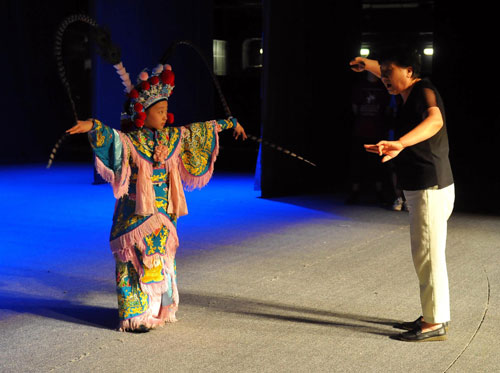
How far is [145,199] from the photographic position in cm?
371

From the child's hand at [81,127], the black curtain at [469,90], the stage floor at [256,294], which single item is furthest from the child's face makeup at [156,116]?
the black curtain at [469,90]

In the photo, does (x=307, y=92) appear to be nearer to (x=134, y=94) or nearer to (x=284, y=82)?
(x=284, y=82)

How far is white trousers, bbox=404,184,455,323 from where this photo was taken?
11.7 ft

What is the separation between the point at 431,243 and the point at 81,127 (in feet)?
6.05

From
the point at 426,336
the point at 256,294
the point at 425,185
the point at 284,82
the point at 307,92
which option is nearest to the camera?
the point at 425,185

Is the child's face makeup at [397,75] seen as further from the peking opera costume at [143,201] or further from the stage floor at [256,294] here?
the stage floor at [256,294]

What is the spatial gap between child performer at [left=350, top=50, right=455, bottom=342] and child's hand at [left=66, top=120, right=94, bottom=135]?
149cm

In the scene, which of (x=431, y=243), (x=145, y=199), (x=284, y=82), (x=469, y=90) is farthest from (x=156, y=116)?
(x=469, y=90)

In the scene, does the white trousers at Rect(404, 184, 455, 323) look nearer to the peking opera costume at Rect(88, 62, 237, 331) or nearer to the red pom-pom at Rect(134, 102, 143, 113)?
the peking opera costume at Rect(88, 62, 237, 331)

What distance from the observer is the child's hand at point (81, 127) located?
10.8ft

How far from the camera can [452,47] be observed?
9.27m

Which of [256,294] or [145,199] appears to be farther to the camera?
[256,294]

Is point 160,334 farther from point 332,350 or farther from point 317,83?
point 317,83

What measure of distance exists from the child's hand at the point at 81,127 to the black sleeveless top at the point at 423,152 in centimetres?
158
